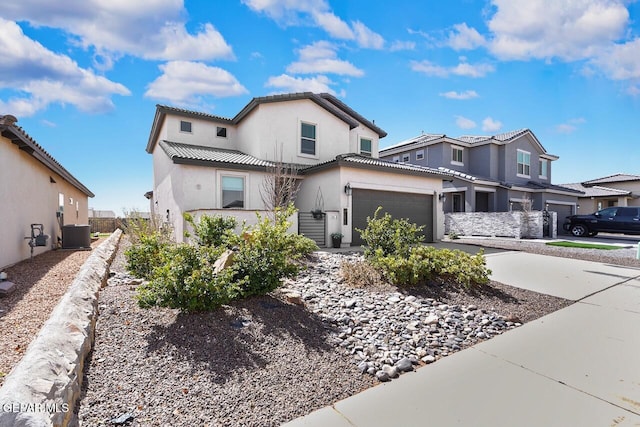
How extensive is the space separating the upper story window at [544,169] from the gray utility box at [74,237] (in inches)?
1248

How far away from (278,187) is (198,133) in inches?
240

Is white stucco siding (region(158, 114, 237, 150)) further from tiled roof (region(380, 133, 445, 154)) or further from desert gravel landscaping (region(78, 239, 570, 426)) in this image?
tiled roof (region(380, 133, 445, 154))

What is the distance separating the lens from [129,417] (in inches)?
91.9

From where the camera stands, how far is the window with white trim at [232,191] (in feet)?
39.7

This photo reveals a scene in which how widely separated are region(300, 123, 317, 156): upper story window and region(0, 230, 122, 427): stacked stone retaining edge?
12147 mm

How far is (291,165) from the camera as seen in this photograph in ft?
43.8

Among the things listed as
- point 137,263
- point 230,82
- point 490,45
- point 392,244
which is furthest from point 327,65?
point 137,263

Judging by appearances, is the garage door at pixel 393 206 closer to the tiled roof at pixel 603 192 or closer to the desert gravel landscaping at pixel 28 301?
Answer: the desert gravel landscaping at pixel 28 301

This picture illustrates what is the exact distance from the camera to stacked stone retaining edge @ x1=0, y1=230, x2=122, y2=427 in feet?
6.00

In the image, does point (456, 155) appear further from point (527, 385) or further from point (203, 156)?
point (527, 385)

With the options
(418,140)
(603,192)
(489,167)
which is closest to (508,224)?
(489,167)

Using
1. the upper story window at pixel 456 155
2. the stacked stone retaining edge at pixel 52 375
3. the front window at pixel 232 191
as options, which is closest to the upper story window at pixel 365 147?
the upper story window at pixel 456 155

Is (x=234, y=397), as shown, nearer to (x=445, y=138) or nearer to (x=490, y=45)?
(x=490, y=45)

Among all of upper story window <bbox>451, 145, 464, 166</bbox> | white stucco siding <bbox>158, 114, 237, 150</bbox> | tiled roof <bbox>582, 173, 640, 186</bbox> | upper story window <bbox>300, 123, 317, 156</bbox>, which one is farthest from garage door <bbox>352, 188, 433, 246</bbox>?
tiled roof <bbox>582, 173, 640, 186</bbox>
